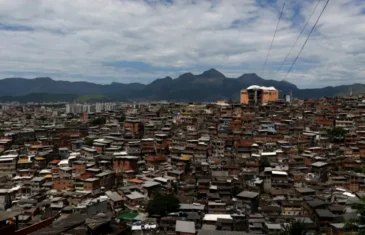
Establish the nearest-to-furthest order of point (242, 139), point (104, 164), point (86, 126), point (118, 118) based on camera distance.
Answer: point (104, 164)
point (242, 139)
point (86, 126)
point (118, 118)

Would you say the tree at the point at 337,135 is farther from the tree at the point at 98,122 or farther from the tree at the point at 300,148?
the tree at the point at 98,122

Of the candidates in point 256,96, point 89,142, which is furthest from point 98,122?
point 256,96

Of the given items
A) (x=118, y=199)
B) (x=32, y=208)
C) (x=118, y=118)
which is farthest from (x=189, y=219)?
(x=118, y=118)

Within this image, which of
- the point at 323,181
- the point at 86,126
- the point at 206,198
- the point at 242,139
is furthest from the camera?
the point at 86,126

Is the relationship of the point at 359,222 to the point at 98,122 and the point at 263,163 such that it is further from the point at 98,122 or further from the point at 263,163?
the point at 98,122

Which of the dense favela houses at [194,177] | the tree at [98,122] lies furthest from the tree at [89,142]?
the tree at [98,122]

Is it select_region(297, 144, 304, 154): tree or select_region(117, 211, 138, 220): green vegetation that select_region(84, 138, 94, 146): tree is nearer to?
select_region(117, 211, 138, 220): green vegetation

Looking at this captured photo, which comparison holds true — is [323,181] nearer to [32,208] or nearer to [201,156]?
[201,156]
